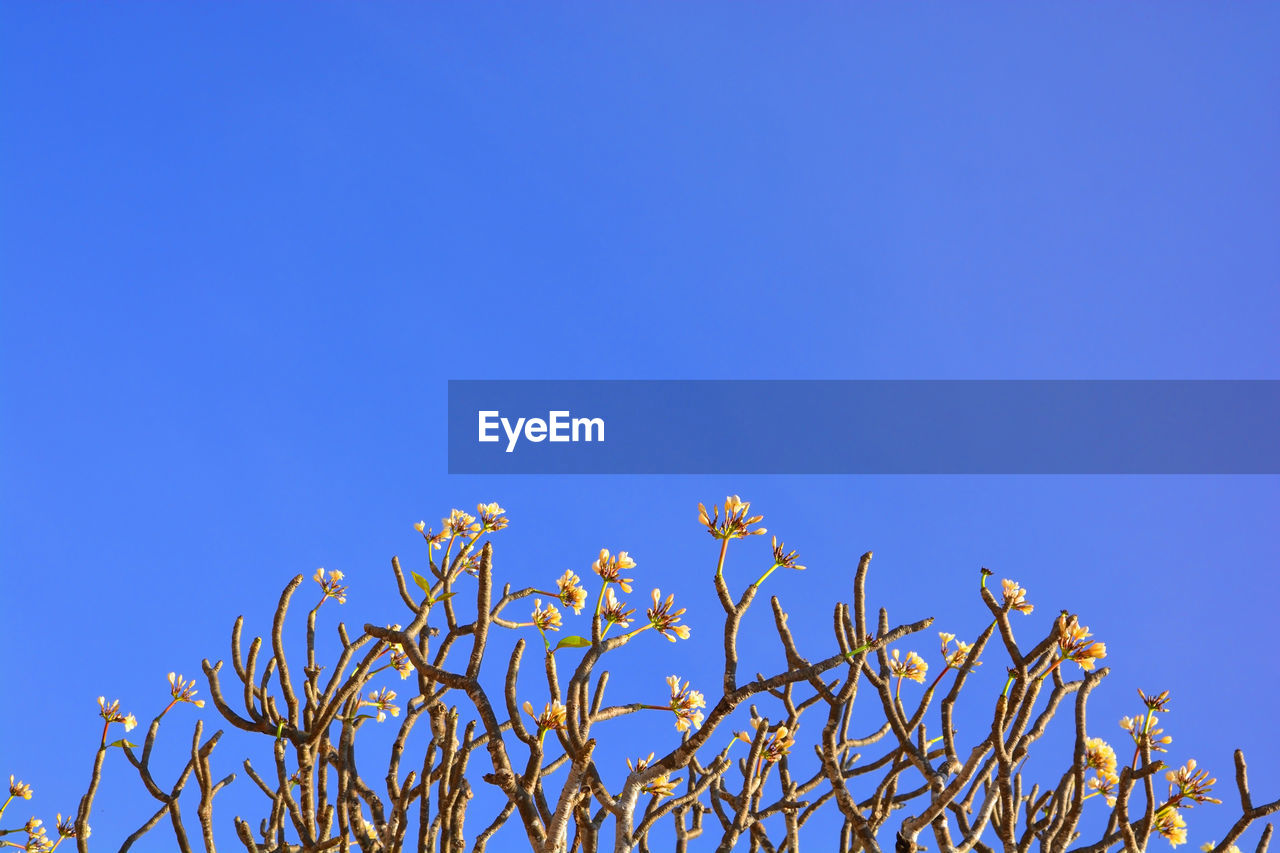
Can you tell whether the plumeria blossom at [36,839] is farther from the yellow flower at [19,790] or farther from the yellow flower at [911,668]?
the yellow flower at [911,668]

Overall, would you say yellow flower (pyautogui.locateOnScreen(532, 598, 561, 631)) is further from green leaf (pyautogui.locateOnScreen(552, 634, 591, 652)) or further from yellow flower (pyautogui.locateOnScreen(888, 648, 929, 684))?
yellow flower (pyautogui.locateOnScreen(888, 648, 929, 684))

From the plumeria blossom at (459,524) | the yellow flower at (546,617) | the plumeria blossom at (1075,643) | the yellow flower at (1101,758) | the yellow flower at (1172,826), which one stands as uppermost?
the plumeria blossom at (459,524)

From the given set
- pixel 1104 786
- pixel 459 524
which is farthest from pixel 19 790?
pixel 1104 786

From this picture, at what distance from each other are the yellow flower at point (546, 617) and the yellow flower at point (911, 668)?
4.62ft

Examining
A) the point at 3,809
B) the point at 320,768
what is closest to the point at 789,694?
the point at 320,768

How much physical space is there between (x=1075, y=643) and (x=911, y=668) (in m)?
0.77

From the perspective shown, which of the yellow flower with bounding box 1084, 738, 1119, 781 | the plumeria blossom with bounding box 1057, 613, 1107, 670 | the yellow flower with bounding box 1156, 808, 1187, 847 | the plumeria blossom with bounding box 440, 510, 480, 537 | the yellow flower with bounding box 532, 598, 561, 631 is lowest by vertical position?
the yellow flower with bounding box 1156, 808, 1187, 847

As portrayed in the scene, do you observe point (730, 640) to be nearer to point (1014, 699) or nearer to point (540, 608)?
point (540, 608)

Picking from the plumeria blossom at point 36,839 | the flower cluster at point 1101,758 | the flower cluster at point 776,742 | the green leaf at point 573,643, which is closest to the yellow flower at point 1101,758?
the flower cluster at point 1101,758

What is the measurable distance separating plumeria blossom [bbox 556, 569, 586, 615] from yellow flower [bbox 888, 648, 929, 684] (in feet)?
4.44

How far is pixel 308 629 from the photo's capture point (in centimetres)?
402

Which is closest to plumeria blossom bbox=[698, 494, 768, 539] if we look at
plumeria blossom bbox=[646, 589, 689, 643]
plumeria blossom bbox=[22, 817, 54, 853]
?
plumeria blossom bbox=[646, 589, 689, 643]

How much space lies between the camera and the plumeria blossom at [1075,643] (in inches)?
116

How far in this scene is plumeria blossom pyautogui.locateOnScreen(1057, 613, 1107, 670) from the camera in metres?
2.94
